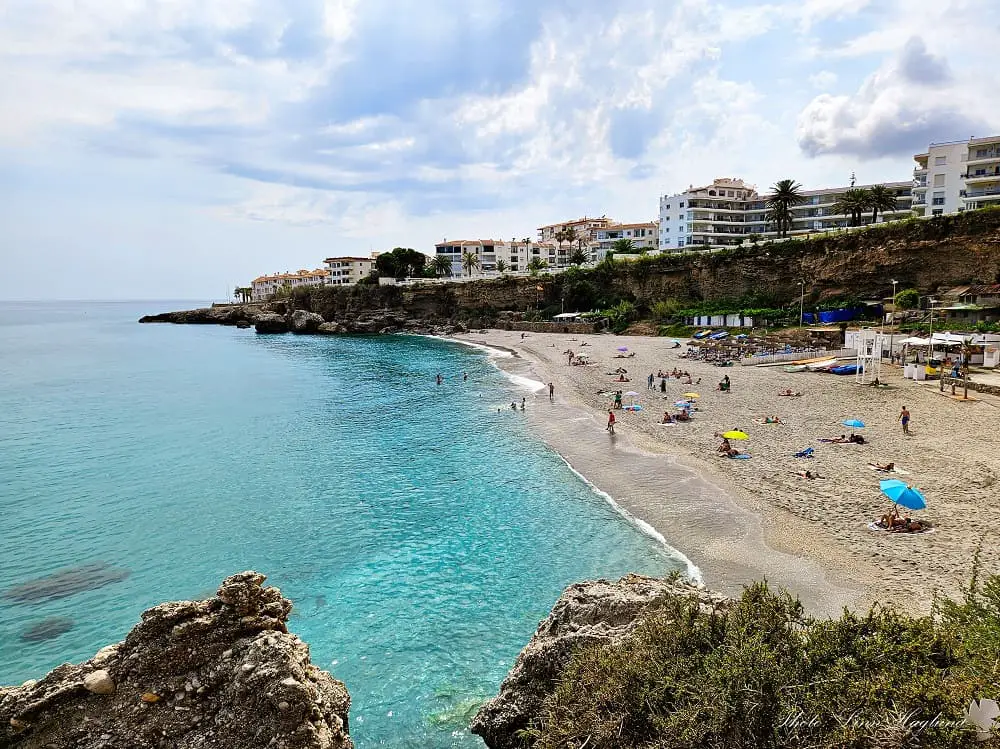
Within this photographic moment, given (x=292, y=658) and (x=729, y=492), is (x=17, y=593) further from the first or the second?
(x=729, y=492)

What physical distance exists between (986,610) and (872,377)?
110 feet

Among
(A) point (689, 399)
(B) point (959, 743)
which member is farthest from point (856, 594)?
(A) point (689, 399)

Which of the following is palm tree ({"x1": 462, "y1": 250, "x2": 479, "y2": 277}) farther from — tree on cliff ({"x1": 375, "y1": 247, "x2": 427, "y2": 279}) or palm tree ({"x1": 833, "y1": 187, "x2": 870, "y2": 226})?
palm tree ({"x1": 833, "y1": 187, "x2": 870, "y2": 226})

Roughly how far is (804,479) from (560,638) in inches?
629

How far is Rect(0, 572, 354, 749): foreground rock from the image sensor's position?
7105 millimetres

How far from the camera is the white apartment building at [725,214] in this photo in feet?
312

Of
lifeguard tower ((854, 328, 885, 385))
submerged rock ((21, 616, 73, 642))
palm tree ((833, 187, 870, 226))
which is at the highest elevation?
palm tree ((833, 187, 870, 226))

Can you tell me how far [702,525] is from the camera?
18266 mm

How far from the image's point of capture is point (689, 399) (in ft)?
116

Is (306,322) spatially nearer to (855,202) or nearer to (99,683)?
(855,202)

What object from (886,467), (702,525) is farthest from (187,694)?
(886,467)

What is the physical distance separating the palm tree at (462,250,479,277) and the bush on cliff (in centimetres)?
10865

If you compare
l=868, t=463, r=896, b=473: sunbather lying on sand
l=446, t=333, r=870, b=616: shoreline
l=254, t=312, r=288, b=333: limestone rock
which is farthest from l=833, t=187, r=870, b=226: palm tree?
l=254, t=312, r=288, b=333: limestone rock

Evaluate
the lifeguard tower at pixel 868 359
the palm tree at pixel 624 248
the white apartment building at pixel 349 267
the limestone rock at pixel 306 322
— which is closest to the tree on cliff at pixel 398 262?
the limestone rock at pixel 306 322
